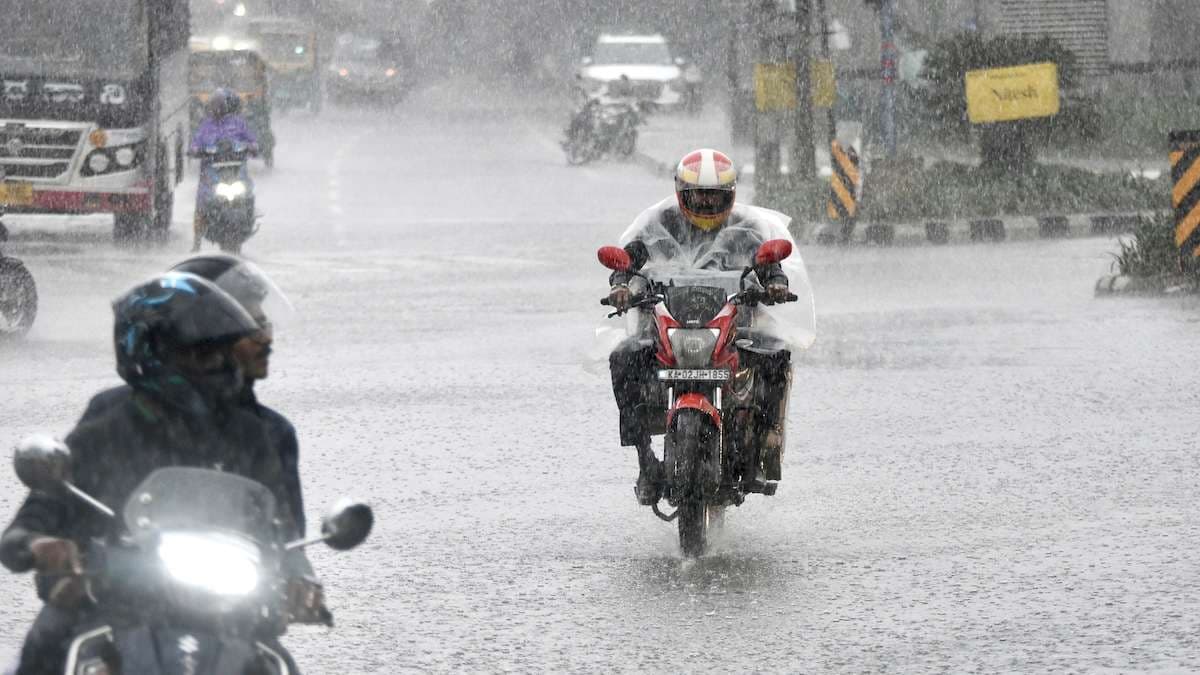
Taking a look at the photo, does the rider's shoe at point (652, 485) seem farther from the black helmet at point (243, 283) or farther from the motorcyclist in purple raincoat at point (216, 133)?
the motorcyclist in purple raincoat at point (216, 133)

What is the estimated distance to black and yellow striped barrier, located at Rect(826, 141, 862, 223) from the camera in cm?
2167

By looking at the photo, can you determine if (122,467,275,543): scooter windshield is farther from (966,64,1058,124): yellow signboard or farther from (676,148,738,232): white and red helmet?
(966,64,1058,124): yellow signboard

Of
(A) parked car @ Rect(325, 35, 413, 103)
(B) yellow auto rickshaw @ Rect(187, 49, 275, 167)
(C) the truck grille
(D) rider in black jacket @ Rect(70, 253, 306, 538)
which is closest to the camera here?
(D) rider in black jacket @ Rect(70, 253, 306, 538)

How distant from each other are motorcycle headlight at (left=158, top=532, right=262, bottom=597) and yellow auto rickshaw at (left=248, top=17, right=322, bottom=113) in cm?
5052

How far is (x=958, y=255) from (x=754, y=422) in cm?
1212

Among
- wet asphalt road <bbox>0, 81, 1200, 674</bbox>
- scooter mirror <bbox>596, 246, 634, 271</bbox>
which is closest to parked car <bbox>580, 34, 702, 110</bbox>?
wet asphalt road <bbox>0, 81, 1200, 674</bbox>

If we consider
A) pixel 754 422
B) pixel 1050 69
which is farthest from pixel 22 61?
pixel 754 422

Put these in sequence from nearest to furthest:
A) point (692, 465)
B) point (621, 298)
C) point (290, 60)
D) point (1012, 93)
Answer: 1. point (692, 465)
2. point (621, 298)
3. point (1012, 93)
4. point (290, 60)

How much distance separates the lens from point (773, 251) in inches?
301

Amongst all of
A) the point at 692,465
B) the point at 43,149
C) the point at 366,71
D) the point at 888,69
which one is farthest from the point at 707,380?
the point at 366,71

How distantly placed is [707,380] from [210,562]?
4.23 m

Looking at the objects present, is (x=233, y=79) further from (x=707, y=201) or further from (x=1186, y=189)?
(x=707, y=201)

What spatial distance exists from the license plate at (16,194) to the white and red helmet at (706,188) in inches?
550

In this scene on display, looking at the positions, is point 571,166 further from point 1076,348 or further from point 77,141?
point 1076,348
